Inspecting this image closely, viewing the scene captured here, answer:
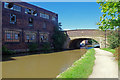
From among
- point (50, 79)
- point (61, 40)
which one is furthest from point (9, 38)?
point (50, 79)

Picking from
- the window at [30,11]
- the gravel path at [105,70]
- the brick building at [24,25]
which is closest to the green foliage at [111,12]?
the gravel path at [105,70]

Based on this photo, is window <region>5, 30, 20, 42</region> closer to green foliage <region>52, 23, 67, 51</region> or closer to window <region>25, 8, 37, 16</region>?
window <region>25, 8, 37, 16</region>

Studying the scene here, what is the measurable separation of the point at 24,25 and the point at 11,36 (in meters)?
3.53

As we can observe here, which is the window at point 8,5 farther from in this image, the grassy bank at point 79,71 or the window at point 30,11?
the grassy bank at point 79,71

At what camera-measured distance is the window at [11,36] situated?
17.0m

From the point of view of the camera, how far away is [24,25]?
19891 millimetres

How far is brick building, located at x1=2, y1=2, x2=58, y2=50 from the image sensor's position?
17.0 m

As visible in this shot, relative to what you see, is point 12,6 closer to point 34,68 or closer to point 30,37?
point 30,37

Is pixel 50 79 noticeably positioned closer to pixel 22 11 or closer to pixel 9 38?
pixel 9 38

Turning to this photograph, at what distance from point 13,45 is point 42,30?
809cm

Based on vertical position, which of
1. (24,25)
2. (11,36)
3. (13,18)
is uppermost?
(13,18)

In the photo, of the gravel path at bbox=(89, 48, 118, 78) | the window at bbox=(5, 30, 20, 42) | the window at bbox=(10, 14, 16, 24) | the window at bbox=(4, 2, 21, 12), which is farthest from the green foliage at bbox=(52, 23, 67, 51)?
the gravel path at bbox=(89, 48, 118, 78)

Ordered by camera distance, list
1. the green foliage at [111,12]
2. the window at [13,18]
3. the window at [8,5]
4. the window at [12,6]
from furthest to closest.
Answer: the window at [13,18] → the window at [12,6] → the window at [8,5] → the green foliage at [111,12]

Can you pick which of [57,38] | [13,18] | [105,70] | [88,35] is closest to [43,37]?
[57,38]
